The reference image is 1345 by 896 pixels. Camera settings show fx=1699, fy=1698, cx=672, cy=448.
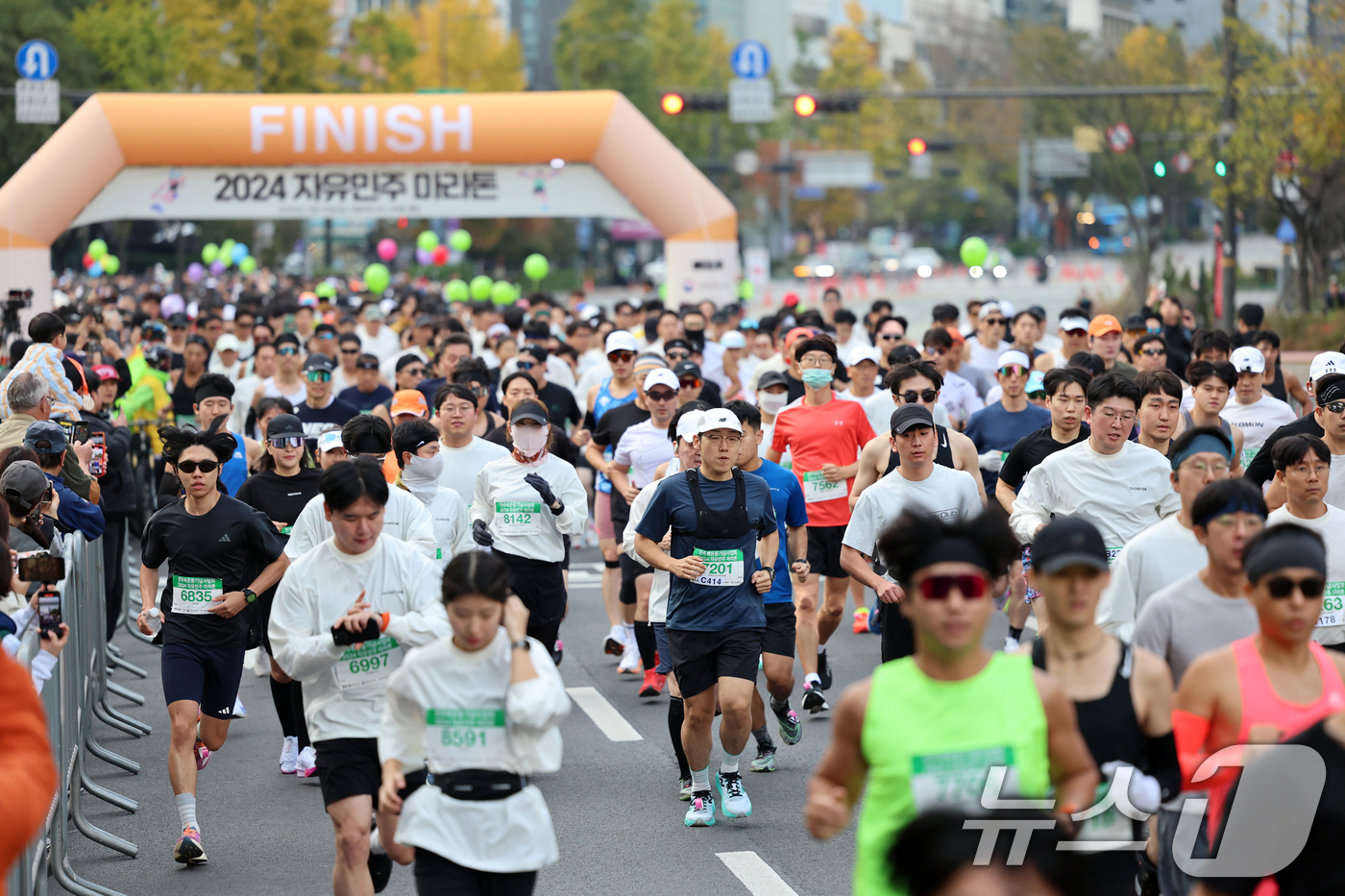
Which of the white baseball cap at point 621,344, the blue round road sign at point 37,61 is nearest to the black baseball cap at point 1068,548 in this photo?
the white baseball cap at point 621,344

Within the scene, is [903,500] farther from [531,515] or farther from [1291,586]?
[1291,586]

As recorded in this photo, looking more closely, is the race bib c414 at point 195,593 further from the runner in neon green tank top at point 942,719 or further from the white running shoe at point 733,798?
the runner in neon green tank top at point 942,719

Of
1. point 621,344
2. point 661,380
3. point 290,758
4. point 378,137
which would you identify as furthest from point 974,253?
point 290,758

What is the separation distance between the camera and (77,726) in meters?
7.80

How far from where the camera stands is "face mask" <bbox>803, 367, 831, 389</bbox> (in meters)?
10.1

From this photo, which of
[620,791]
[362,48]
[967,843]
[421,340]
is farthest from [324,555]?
[362,48]

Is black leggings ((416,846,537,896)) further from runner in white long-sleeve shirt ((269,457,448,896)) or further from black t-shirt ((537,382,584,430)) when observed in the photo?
black t-shirt ((537,382,584,430))

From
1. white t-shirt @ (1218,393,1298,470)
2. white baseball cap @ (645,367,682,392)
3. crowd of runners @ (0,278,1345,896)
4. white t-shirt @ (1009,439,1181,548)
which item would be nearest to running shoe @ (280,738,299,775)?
crowd of runners @ (0,278,1345,896)

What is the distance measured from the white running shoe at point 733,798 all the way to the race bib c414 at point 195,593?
2364 millimetres

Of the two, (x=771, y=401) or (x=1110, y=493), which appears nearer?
(x=1110, y=493)

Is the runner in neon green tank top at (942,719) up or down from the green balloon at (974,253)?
down

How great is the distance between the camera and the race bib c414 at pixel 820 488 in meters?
10.1

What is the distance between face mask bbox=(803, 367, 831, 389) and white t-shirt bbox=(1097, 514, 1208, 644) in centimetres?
433

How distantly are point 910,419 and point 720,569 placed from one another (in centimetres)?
116
